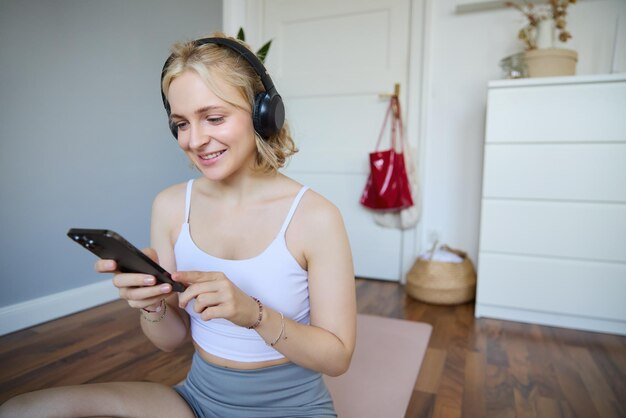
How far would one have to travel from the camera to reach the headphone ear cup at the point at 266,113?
77 centimetres

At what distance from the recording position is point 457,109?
2.61 metres

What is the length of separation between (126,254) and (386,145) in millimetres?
2394

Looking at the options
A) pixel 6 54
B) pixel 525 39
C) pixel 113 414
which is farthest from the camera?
pixel 525 39

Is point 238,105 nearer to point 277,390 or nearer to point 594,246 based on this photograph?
point 277,390

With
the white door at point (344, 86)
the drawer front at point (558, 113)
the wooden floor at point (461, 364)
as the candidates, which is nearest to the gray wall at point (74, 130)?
the wooden floor at point (461, 364)

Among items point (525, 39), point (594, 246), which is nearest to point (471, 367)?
point (594, 246)

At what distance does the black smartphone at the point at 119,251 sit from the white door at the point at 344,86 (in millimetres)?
2345

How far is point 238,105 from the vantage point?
755 mm

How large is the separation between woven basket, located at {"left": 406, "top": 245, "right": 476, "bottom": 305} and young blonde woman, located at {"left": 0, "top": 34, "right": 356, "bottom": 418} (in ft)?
5.34

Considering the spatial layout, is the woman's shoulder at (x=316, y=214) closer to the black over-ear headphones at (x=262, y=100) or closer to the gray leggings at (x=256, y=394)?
the black over-ear headphones at (x=262, y=100)

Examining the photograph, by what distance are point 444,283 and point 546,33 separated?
1.37m

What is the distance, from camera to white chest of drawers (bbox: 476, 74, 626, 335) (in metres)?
1.91

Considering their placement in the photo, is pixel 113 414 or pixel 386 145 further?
pixel 386 145

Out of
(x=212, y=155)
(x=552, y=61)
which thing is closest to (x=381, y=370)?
(x=212, y=155)
